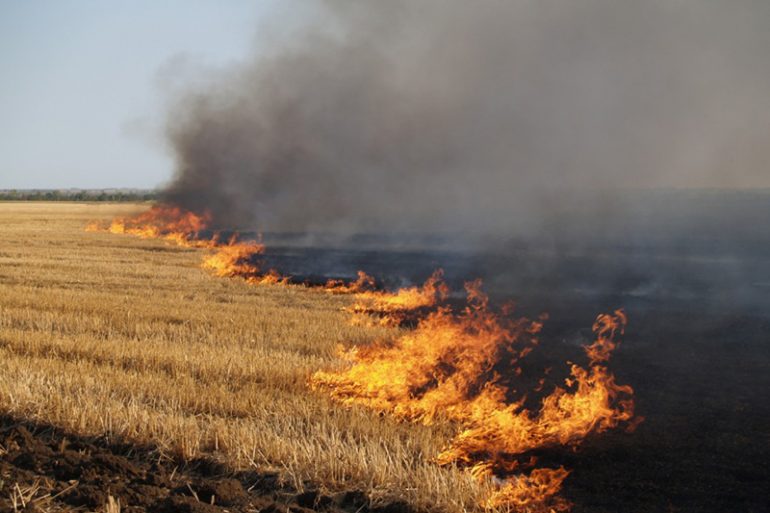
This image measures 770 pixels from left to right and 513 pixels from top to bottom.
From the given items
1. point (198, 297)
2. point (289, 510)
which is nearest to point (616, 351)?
point (289, 510)

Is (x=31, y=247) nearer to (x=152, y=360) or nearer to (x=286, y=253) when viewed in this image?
(x=286, y=253)

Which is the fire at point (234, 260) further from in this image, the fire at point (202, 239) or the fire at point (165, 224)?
the fire at point (165, 224)

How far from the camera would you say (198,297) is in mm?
15070

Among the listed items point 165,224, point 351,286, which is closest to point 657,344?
point 351,286

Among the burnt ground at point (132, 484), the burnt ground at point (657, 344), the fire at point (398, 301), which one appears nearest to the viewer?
the burnt ground at point (132, 484)

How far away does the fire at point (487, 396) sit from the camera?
245 inches

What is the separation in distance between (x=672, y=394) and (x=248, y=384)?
4.63 metres

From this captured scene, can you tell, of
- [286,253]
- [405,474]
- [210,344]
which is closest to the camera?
[405,474]

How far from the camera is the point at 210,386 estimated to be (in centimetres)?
795

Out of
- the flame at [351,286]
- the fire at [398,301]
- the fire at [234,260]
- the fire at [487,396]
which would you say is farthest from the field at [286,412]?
the fire at [234,260]

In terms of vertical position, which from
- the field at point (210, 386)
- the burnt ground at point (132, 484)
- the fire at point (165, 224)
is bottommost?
the burnt ground at point (132, 484)

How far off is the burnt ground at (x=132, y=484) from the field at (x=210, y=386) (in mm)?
55

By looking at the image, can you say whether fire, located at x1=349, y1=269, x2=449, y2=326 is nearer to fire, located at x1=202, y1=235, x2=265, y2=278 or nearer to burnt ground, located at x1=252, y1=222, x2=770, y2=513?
burnt ground, located at x1=252, y1=222, x2=770, y2=513

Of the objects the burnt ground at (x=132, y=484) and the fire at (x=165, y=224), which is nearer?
the burnt ground at (x=132, y=484)
